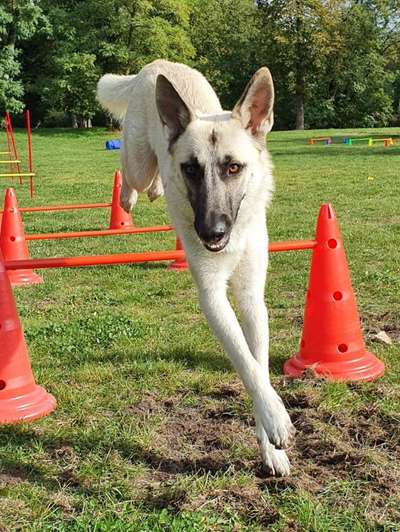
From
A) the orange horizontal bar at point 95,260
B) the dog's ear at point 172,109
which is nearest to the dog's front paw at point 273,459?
the orange horizontal bar at point 95,260

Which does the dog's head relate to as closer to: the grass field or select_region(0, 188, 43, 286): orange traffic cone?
the grass field

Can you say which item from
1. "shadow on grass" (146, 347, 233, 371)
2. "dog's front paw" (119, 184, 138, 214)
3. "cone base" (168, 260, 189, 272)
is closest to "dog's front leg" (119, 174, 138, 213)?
"dog's front paw" (119, 184, 138, 214)

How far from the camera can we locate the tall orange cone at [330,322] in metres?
4.24

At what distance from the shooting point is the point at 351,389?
4012 mm

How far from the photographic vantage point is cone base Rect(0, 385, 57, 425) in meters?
3.75

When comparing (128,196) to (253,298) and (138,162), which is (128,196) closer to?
(138,162)

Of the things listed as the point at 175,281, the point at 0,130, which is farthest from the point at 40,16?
the point at 175,281

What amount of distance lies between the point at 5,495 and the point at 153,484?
69cm

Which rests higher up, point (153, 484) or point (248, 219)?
point (248, 219)

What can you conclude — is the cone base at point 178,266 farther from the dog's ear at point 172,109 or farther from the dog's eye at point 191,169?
the dog's eye at point 191,169

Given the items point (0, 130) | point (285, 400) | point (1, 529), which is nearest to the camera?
point (1, 529)

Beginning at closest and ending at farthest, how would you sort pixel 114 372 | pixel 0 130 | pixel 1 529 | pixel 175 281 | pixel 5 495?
1. pixel 1 529
2. pixel 5 495
3. pixel 114 372
4. pixel 175 281
5. pixel 0 130

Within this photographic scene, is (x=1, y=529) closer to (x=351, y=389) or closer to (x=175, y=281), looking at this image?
(x=351, y=389)

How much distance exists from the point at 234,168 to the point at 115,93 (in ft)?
10.4
